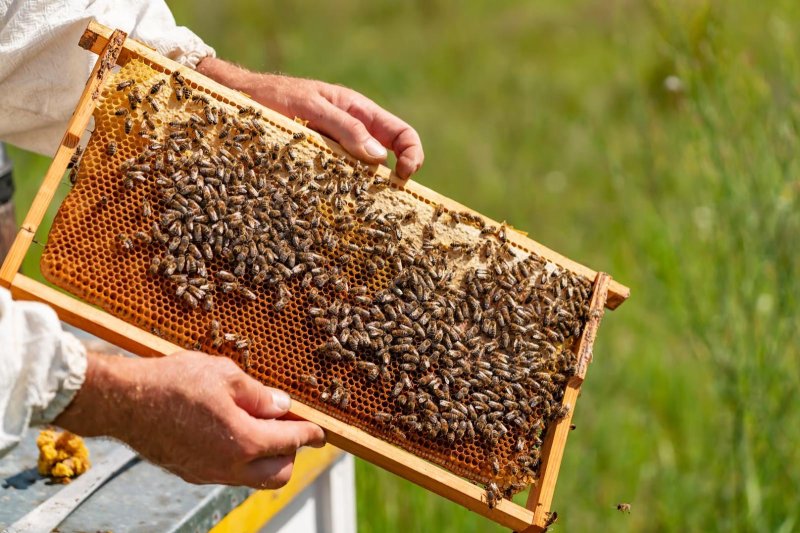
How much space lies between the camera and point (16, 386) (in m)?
2.47

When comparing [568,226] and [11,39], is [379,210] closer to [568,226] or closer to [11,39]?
[11,39]

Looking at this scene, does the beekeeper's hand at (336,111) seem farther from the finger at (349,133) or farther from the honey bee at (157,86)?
the honey bee at (157,86)

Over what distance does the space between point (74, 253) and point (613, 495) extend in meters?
4.76

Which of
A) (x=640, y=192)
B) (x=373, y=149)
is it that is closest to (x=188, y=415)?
(x=373, y=149)

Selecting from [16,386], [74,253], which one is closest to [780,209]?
[74,253]

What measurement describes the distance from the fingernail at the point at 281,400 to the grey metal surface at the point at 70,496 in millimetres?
959

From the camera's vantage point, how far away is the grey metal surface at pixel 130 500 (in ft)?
10.4

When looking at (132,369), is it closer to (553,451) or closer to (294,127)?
(294,127)

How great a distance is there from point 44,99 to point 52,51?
0.22 m

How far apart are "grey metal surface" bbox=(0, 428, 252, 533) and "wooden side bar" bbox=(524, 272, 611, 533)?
1.15 metres

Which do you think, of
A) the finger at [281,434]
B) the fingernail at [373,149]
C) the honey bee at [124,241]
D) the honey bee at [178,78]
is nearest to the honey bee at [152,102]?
the honey bee at [178,78]

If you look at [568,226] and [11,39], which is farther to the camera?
[568,226]

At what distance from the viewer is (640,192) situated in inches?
362

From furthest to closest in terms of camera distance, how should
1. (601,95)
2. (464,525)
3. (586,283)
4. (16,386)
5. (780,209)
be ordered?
(601,95) < (464,525) < (780,209) < (586,283) < (16,386)
